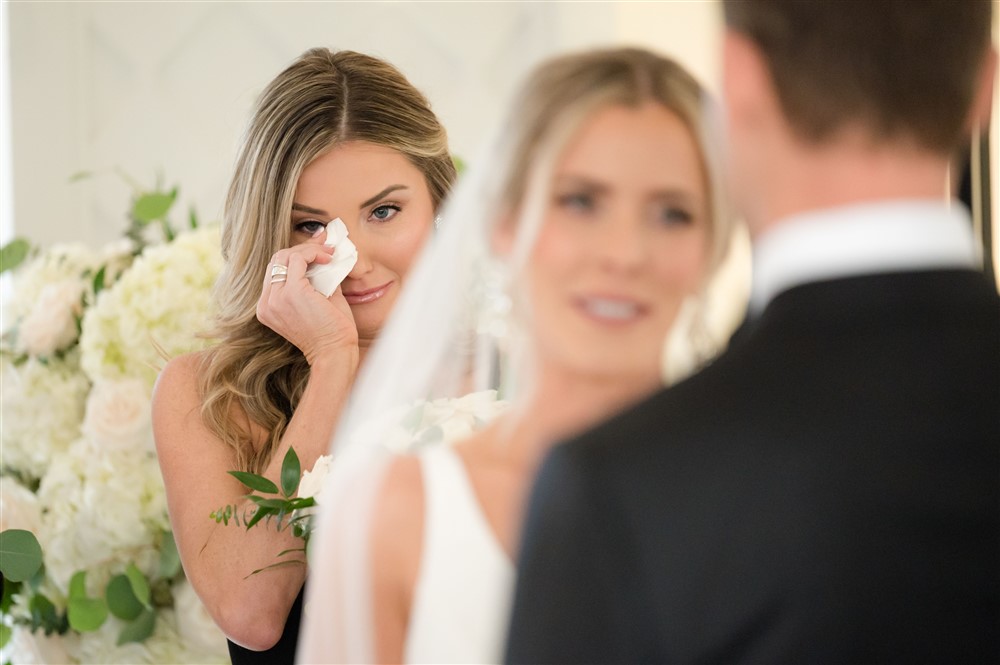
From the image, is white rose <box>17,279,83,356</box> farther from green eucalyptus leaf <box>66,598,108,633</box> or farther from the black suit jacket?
the black suit jacket

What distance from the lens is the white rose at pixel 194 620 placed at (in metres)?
1.75

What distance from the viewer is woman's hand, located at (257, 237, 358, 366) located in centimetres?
148

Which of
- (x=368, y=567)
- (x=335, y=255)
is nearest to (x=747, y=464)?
(x=368, y=567)

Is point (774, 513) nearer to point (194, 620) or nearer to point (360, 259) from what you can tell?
point (360, 259)

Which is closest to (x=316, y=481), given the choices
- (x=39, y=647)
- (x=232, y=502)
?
(x=232, y=502)

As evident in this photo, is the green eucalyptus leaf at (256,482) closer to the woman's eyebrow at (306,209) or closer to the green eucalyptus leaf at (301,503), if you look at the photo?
the green eucalyptus leaf at (301,503)

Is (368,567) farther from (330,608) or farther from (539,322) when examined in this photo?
(539,322)

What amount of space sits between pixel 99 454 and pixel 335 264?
0.55 meters

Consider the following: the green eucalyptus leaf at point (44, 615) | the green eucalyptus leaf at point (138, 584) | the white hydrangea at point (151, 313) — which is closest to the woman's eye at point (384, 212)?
the white hydrangea at point (151, 313)

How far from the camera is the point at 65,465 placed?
1.77m

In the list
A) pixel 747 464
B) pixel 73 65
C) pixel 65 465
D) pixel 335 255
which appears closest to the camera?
pixel 747 464

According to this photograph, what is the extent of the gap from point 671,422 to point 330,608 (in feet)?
0.94

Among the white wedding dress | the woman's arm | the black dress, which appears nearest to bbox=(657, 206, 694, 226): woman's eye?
the white wedding dress

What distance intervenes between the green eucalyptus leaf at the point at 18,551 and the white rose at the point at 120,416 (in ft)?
0.75
